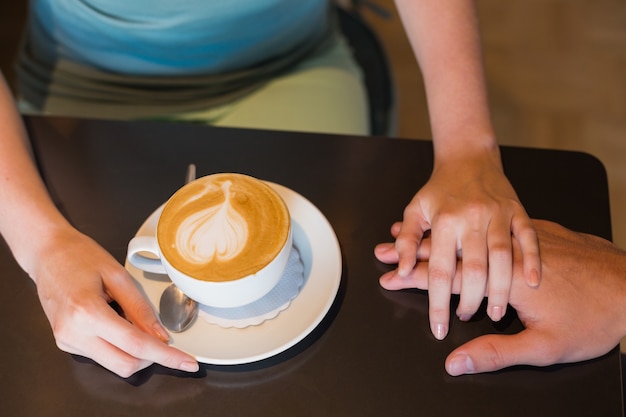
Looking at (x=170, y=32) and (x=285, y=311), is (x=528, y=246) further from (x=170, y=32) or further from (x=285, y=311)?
(x=170, y=32)

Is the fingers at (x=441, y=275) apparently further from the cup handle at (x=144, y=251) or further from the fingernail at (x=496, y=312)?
the cup handle at (x=144, y=251)

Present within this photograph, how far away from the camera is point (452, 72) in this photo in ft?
3.08

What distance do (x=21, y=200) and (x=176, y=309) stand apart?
27 centimetres

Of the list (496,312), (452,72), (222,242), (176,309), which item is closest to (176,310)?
(176,309)

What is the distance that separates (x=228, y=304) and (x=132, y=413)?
0.51ft

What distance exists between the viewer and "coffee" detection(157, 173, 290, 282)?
2.27ft

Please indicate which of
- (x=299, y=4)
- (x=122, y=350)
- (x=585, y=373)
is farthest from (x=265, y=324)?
(x=299, y=4)

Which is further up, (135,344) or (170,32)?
(170,32)

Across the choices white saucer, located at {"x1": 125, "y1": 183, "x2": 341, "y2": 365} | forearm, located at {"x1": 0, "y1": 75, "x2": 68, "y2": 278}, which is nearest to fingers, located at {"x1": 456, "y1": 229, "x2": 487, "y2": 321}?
white saucer, located at {"x1": 125, "y1": 183, "x2": 341, "y2": 365}

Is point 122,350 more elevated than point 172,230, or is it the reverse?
point 172,230

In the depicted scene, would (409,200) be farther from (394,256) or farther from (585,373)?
(585,373)

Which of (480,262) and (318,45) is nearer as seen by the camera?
(480,262)

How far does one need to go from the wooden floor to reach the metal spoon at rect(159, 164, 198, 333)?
4.45 feet

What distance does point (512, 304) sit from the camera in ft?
2.47
